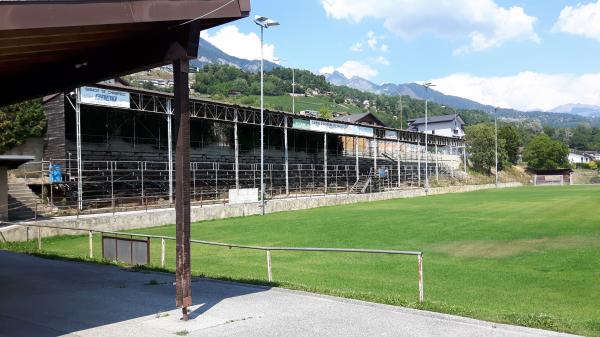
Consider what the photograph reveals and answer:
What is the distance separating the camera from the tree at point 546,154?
123 m

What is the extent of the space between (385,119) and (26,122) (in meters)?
161

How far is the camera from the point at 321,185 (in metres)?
63.7

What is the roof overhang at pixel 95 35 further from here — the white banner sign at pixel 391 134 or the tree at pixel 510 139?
the tree at pixel 510 139

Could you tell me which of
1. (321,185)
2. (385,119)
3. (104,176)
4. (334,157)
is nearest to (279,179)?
(321,185)

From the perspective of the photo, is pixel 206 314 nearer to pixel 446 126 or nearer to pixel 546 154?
pixel 446 126

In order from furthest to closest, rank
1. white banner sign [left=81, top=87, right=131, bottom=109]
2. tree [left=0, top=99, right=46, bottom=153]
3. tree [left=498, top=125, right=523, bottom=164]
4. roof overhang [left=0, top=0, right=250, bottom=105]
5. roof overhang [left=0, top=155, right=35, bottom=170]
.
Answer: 1. tree [left=498, top=125, right=523, bottom=164]
2. tree [left=0, top=99, right=46, bottom=153]
3. white banner sign [left=81, top=87, right=131, bottom=109]
4. roof overhang [left=0, top=155, right=35, bottom=170]
5. roof overhang [left=0, top=0, right=250, bottom=105]

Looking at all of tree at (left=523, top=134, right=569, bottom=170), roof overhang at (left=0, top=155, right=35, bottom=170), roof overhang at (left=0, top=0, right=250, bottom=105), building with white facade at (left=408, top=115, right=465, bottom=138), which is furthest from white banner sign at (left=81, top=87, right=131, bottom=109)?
tree at (left=523, top=134, right=569, bottom=170)

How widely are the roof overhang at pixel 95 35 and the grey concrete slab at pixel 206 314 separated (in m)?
4.12

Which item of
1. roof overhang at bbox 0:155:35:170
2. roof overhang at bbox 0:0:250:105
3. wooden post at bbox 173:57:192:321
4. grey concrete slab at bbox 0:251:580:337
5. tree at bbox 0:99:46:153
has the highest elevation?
tree at bbox 0:99:46:153

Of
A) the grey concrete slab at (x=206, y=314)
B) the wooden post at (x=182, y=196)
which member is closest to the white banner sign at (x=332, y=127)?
the grey concrete slab at (x=206, y=314)

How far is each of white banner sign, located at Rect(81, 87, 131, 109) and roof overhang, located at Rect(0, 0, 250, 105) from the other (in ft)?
74.2

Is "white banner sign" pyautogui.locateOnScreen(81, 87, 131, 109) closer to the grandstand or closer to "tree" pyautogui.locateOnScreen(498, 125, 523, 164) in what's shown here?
the grandstand

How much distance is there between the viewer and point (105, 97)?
3353cm

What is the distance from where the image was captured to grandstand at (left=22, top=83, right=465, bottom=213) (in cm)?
3731
